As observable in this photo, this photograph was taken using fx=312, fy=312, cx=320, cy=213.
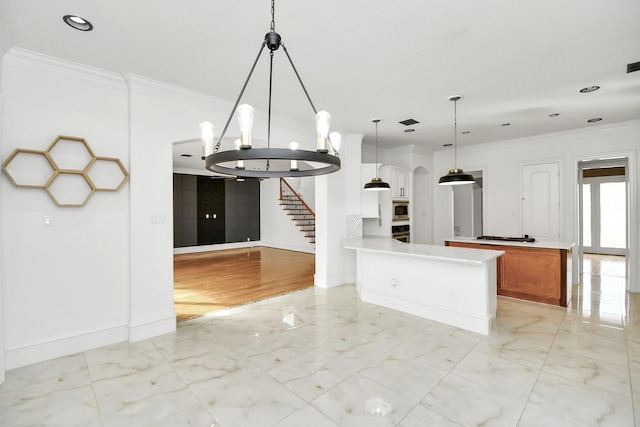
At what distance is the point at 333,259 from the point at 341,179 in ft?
4.87

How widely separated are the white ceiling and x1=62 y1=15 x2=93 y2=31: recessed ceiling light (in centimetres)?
5

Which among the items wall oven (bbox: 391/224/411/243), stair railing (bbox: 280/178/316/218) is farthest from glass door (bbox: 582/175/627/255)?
stair railing (bbox: 280/178/316/218)

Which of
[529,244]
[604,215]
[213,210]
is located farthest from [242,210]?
[604,215]

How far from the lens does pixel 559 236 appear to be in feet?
19.5

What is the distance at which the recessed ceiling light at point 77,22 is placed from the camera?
2.33 meters

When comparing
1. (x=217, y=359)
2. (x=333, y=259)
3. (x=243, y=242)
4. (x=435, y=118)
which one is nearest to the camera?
(x=217, y=359)

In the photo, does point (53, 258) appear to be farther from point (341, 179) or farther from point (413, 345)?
point (341, 179)

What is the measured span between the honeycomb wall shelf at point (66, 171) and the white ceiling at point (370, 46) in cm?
86

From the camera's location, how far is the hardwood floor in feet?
15.9

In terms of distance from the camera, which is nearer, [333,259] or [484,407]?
[484,407]

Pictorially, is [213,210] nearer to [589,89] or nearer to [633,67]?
[589,89]

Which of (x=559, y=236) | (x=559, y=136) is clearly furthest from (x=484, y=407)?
(x=559, y=136)

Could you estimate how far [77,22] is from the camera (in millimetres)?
2396

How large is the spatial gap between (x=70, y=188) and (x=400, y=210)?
5.38 metres
